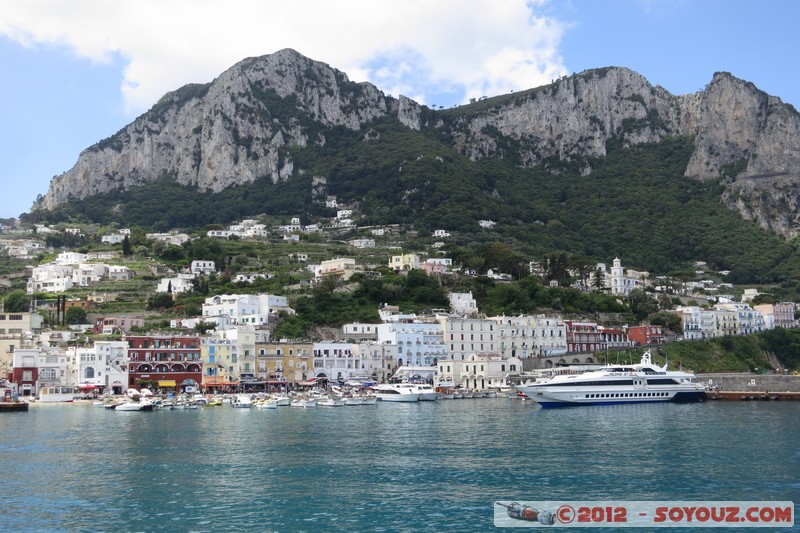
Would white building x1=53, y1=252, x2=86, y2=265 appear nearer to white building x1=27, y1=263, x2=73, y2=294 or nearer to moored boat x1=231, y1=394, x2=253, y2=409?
white building x1=27, y1=263, x2=73, y2=294

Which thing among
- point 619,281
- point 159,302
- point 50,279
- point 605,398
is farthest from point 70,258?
point 605,398

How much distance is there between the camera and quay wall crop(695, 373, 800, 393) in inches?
3548

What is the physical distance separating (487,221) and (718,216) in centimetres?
5250

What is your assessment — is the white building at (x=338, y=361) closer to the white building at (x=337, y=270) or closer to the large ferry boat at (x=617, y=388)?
the white building at (x=337, y=270)

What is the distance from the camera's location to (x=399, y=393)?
87.4 meters

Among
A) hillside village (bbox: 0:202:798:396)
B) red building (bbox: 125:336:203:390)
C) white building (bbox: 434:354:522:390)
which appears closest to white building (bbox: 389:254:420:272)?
hillside village (bbox: 0:202:798:396)

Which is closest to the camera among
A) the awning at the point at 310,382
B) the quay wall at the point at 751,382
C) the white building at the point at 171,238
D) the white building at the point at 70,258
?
the quay wall at the point at 751,382

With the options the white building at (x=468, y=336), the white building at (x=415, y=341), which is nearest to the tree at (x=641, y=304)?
the white building at (x=468, y=336)

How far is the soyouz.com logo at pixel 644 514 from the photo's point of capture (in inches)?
1112

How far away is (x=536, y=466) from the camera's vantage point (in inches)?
1554

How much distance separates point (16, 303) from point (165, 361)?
3359 cm

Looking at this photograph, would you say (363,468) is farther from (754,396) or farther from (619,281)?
(619,281)

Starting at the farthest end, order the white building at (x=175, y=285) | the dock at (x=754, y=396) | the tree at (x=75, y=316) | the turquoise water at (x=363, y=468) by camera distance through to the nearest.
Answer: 1. the white building at (x=175, y=285)
2. the tree at (x=75, y=316)
3. the dock at (x=754, y=396)
4. the turquoise water at (x=363, y=468)

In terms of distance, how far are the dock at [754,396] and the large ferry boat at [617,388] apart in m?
4.96
